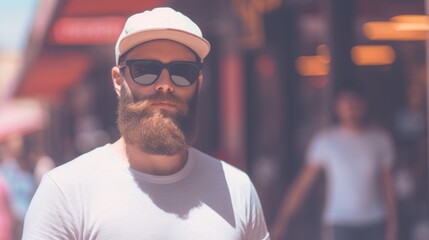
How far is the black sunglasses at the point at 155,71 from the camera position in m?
2.84

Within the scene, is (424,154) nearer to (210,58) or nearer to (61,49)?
(210,58)

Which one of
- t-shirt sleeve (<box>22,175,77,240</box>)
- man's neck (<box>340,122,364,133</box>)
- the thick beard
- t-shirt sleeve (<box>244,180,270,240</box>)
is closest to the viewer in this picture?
t-shirt sleeve (<box>22,175,77,240</box>)

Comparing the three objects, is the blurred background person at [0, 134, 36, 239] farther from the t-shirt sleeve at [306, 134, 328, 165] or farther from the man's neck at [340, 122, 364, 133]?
the man's neck at [340, 122, 364, 133]

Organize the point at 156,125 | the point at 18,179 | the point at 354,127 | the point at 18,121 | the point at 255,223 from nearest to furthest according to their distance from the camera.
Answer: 1. the point at 156,125
2. the point at 255,223
3. the point at 354,127
4. the point at 18,179
5. the point at 18,121

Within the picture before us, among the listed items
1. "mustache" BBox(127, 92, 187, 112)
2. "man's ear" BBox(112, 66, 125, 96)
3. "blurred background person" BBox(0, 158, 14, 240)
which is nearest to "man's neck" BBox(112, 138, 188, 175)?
"mustache" BBox(127, 92, 187, 112)

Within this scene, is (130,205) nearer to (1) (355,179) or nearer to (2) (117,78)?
(2) (117,78)

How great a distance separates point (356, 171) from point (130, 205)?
3.59 meters

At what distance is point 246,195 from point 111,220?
487 millimetres

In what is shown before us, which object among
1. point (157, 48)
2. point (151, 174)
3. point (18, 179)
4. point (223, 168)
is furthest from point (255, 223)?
point (18, 179)

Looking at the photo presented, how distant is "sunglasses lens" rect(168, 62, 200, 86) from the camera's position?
286cm

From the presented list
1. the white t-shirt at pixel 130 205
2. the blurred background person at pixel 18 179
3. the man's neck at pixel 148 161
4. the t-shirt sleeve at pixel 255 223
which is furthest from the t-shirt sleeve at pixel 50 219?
the blurred background person at pixel 18 179

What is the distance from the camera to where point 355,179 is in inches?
241

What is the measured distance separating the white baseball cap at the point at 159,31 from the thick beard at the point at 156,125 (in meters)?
0.15

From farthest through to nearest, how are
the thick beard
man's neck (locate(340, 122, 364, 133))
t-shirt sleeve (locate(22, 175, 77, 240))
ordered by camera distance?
man's neck (locate(340, 122, 364, 133)) → the thick beard → t-shirt sleeve (locate(22, 175, 77, 240))
